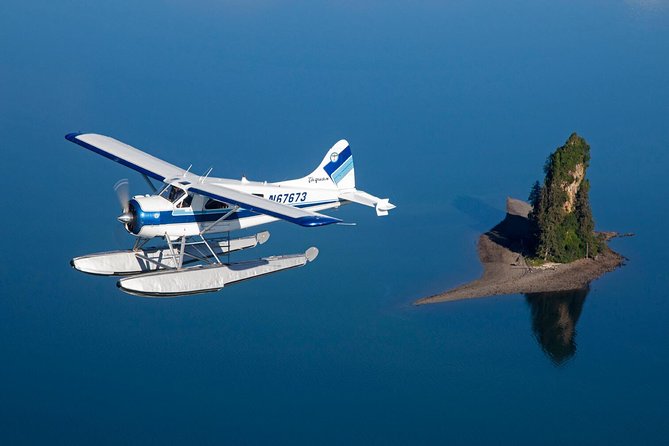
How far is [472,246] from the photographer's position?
1906 inches

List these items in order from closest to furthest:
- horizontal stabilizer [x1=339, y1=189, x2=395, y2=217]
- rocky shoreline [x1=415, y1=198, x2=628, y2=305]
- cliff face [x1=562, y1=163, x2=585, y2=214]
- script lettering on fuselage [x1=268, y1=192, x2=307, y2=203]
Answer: script lettering on fuselage [x1=268, y1=192, x2=307, y2=203], horizontal stabilizer [x1=339, y1=189, x2=395, y2=217], rocky shoreline [x1=415, y1=198, x2=628, y2=305], cliff face [x1=562, y1=163, x2=585, y2=214]

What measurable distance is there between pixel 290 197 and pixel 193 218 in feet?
10.5

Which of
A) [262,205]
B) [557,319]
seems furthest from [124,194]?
[557,319]

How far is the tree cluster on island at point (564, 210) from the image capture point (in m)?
44.9

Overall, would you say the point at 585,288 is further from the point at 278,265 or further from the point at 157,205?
the point at 157,205

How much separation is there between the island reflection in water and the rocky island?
0.28 metres

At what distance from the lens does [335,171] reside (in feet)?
124

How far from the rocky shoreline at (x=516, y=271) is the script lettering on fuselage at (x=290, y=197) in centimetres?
842

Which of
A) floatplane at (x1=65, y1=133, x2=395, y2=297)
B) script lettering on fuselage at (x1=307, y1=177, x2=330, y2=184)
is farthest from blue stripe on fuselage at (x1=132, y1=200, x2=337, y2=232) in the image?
script lettering on fuselage at (x1=307, y1=177, x2=330, y2=184)

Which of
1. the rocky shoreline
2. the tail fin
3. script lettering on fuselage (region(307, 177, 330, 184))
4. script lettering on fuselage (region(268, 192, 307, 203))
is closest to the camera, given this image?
script lettering on fuselage (region(268, 192, 307, 203))

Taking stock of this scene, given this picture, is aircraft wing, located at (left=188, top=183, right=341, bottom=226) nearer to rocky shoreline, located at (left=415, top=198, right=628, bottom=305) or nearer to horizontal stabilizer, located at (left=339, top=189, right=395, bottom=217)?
horizontal stabilizer, located at (left=339, top=189, right=395, bottom=217)

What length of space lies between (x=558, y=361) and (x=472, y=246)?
782 centimetres

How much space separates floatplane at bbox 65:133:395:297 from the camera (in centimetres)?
3328

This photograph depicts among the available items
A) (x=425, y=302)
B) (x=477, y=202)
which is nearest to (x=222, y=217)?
(x=425, y=302)
